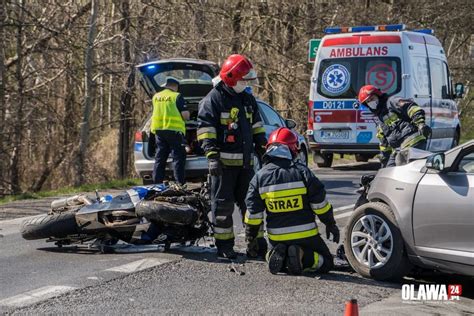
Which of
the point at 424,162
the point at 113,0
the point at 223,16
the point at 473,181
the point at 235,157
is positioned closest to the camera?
the point at 473,181

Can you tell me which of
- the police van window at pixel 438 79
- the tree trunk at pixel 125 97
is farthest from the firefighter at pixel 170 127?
the tree trunk at pixel 125 97

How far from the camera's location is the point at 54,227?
25.9ft

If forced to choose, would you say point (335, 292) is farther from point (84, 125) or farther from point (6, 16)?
point (6, 16)

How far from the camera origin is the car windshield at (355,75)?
50.2ft

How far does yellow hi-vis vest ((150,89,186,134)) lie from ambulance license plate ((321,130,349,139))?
5.04m

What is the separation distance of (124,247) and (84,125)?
9.29m

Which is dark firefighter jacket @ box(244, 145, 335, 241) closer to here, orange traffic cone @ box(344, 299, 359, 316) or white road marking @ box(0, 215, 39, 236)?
orange traffic cone @ box(344, 299, 359, 316)

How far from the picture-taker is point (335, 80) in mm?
15914

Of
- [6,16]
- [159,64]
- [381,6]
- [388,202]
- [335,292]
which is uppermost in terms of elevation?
[381,6]

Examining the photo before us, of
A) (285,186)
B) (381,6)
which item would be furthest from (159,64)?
(381,6)

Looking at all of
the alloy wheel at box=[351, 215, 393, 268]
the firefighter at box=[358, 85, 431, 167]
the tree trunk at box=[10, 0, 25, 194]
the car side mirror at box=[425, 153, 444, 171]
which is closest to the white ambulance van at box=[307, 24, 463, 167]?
the firefighter at box=[358, 85, 431, 167]

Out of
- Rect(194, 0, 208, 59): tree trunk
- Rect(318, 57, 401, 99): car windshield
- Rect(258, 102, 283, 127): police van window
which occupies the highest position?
Rect(194, 0, 208, 59): tree trunk

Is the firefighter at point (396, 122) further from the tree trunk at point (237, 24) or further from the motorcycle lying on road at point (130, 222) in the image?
the tree trunk at point (237, 24)

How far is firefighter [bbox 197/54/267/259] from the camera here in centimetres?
749
